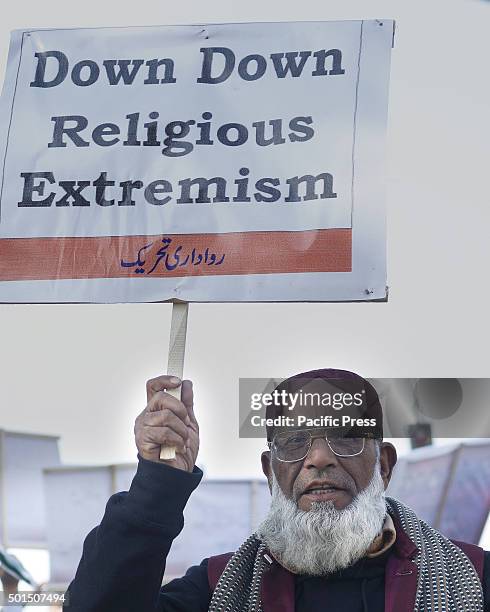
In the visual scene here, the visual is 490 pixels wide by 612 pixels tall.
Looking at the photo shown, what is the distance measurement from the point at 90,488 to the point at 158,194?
4.37 ft

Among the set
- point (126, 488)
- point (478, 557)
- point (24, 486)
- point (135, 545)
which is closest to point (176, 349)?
point (135, 545)

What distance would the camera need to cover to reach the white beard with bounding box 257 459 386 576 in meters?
2.65

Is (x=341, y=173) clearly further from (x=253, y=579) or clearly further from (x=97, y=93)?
(x=253, y=579)

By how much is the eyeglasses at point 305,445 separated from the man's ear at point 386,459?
11cm

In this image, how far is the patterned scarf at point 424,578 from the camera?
101 inches

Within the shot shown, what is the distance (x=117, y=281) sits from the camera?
2.64m

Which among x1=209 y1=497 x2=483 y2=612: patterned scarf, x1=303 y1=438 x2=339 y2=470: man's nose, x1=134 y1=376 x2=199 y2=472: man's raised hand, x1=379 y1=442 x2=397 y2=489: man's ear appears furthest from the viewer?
x1=379 y1=442 x2=397 y2=489: man's ear

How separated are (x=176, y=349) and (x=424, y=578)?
788 mm

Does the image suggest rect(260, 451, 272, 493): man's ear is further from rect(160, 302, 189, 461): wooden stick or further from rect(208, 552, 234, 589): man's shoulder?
rect(160, 302, 189, 461): wooden stick

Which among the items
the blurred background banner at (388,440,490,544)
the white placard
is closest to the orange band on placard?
the white placard

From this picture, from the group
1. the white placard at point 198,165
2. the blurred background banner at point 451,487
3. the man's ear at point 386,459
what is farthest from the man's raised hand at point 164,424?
the blurred background banner at point 451,487

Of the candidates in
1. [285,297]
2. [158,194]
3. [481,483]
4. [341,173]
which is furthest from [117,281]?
[481,483]

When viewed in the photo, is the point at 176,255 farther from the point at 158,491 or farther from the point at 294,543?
the point at 294,543

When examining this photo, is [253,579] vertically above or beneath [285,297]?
beneath
